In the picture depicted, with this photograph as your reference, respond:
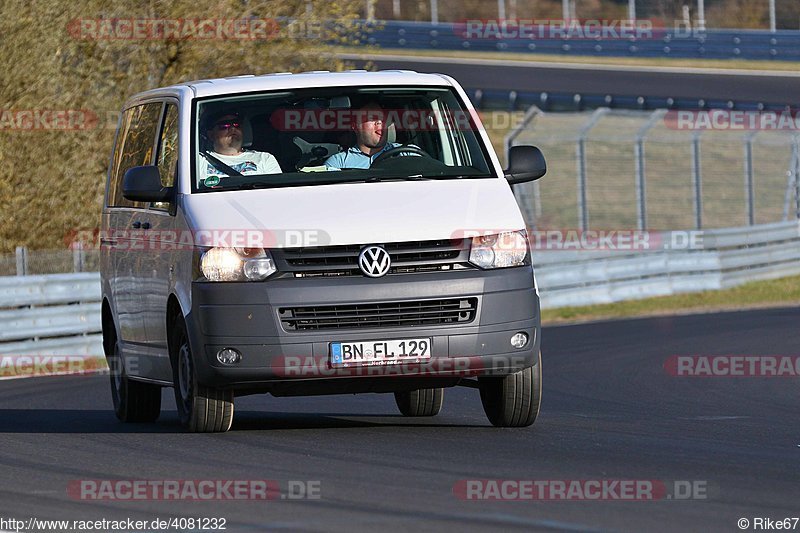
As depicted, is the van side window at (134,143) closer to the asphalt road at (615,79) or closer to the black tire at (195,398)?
the black tire at (195,398)

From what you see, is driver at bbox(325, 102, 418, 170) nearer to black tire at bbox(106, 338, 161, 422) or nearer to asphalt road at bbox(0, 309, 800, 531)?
asphalt road at bbox(0, 309, 800, 531)

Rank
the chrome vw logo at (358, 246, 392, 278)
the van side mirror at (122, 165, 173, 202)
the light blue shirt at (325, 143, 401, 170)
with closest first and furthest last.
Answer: the chrome vw logo at (358, 246, 392, 278) < the van side mirror at (122, 165, 173, 202) < the light blue shirt at (325, 143, 401, 170)

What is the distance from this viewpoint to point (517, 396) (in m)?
9.68

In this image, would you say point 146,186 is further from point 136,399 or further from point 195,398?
point 136,399

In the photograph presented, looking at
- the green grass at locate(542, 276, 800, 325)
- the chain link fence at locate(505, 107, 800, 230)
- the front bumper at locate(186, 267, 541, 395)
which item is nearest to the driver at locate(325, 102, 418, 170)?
the front bumper at locate(186, 267, 541, 395)

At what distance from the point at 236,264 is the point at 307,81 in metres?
1.69

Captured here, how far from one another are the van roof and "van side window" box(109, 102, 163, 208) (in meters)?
0.51

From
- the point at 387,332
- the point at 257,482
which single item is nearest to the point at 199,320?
the point at 387,332

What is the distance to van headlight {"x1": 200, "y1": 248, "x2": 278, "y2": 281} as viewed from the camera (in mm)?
9031

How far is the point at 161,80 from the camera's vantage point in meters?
23.2

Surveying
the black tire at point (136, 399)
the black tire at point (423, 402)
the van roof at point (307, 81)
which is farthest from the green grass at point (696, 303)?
the van roof at point (307, 81)

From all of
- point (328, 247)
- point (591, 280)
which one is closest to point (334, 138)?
point (328, 247)

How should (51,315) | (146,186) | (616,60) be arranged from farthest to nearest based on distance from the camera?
1. (616,60)
2. (51,315)
3. (146,186)

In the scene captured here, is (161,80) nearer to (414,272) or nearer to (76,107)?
(76,107)
